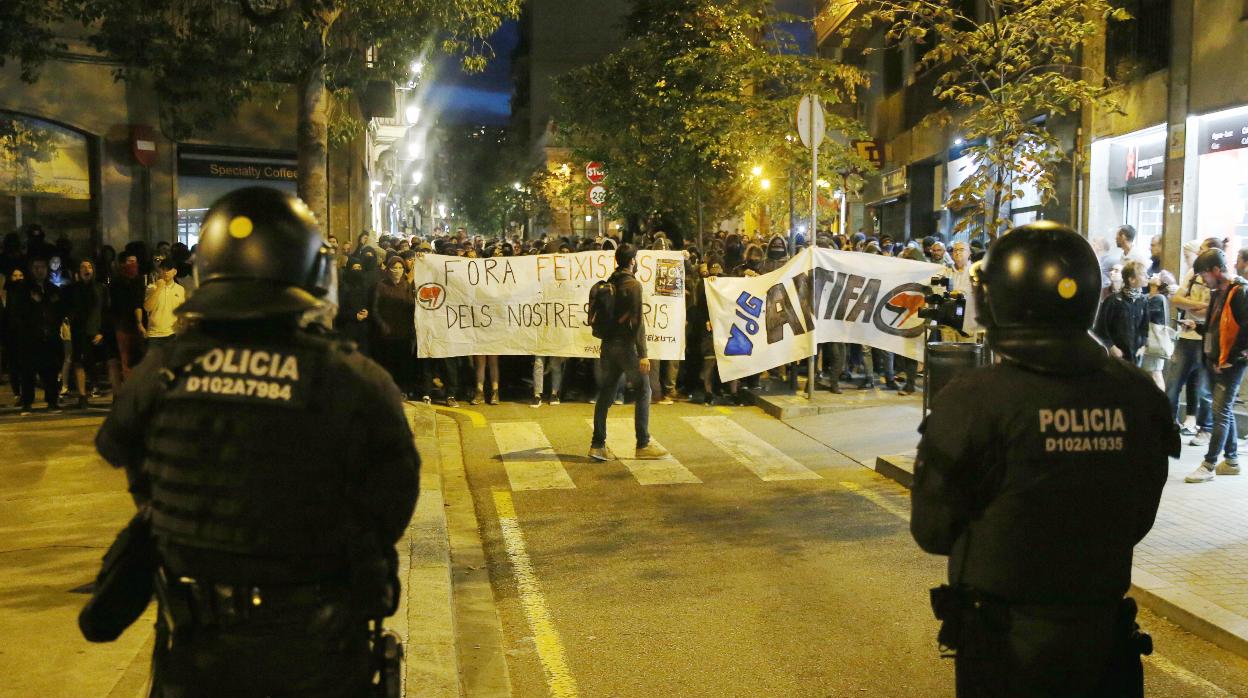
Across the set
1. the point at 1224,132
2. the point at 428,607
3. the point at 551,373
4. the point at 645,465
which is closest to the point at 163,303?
the point at 645,465

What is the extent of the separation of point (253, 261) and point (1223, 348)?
847 centimetres

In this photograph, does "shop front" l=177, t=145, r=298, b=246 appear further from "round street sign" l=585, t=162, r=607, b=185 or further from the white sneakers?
the white sneakers

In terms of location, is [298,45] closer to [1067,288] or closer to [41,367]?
[41,367]

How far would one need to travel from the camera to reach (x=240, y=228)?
2885 millimetres

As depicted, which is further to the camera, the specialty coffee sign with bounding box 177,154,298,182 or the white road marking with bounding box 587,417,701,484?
the specialty coffee sign with bounding box 177,154,298,182

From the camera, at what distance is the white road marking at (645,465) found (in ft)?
32.3

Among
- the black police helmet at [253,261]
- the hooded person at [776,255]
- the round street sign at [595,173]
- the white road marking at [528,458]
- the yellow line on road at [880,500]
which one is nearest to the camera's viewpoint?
the black police helmet at [253,261]

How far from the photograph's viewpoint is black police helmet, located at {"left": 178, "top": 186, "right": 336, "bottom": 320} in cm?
282

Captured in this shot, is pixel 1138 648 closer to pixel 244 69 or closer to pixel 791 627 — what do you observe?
pixel 791 627

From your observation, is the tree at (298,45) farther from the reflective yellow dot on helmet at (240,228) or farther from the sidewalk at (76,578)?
the reflective yellow dot on helmet at (240,228)

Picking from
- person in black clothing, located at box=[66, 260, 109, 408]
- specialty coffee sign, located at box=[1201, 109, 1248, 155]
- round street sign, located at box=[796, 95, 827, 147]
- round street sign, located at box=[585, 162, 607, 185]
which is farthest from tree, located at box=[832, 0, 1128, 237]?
round street sign, located at box=[585, 162, 607, 185]

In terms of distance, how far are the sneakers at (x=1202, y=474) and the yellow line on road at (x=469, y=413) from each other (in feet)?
23.2

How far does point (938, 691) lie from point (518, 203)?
4885cm

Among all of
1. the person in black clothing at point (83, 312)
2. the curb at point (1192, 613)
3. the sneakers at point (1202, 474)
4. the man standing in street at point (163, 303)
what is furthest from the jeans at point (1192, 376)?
the person in black clothing at point (83, 312)
